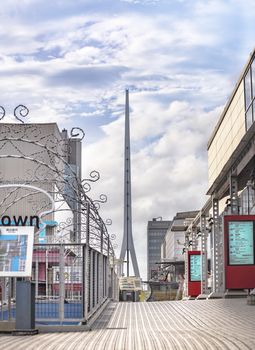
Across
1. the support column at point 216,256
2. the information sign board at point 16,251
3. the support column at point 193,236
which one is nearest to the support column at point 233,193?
the support column at point 216,256

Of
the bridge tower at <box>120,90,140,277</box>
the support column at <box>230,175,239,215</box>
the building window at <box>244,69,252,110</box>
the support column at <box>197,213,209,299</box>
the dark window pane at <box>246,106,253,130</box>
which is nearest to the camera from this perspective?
the dark window pane at <box>246,106,253,130</box>

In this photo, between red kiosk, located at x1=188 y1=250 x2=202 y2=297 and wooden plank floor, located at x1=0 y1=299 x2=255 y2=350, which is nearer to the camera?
wooden plank floor, located at x1=0 y1=299 x2=255 y2=350

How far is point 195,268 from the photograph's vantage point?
49.8 meters

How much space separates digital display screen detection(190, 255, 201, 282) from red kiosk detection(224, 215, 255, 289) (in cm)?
1964

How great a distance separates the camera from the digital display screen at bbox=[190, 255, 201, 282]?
4947 centimetres

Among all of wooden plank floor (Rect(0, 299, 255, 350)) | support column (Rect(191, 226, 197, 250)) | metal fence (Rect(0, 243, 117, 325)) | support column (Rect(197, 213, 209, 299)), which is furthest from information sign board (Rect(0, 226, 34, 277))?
support column (Rect(191, 226, 197, 250))

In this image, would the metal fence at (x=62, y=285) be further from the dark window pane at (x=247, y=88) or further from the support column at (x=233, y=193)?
the support column at (x=233, y=193)

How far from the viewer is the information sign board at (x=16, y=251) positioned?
15.4 metres

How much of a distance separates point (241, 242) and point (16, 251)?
1565cm

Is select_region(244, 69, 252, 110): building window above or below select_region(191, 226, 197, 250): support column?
above

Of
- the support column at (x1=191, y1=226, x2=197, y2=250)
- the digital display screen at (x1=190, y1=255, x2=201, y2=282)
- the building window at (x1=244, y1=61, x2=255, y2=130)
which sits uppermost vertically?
the building window at (x1=244, y1=61, x2=255, y2=130)

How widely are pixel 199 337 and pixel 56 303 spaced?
502 centimetres

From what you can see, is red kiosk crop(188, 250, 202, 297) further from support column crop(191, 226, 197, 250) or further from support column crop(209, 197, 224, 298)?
support column crop(209, 197, 224, 298)

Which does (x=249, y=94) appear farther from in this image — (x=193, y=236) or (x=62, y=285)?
(x=193, y=236)
